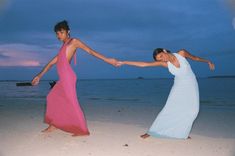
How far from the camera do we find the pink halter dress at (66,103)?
581 centimetres

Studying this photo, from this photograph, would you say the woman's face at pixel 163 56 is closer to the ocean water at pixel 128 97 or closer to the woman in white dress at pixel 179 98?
the woman in white dress at pixel 179 98

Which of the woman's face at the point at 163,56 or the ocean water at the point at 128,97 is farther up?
the woman's face at the point at 163,56

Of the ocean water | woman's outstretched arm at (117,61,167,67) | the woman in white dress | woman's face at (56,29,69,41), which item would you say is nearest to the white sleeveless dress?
the woman in white dress

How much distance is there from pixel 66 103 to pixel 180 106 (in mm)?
2116

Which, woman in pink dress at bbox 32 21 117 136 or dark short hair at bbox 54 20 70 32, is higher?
dark short hair at bbox 54 20 70 32

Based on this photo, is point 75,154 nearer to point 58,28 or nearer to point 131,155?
point 131,155

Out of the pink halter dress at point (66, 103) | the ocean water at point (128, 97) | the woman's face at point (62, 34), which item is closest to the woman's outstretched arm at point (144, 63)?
the pink halter dress at point (66, 103)

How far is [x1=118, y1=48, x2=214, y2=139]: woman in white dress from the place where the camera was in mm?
5539

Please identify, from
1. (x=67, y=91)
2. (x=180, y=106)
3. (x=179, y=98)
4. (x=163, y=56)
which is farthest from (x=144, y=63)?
(x=67, y=91)

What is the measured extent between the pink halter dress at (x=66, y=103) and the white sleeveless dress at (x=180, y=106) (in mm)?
1427

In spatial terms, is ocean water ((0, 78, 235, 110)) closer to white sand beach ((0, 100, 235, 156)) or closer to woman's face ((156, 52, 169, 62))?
white sand beach ((0, 100, 235, 156))

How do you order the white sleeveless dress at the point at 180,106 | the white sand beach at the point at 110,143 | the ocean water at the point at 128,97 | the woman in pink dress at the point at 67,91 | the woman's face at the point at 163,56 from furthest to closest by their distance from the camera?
the ocean water at the point at 128,97 < the woman in pink dress at the point at 67,91 < the white sleeveless dress at the point at 180,106 < the woman's face at the point at 163,56 < the white sand beach at the point at 110,143

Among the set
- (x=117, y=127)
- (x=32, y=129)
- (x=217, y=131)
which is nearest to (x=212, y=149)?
(x=217, y=131)

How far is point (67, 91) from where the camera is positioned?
5.86m
